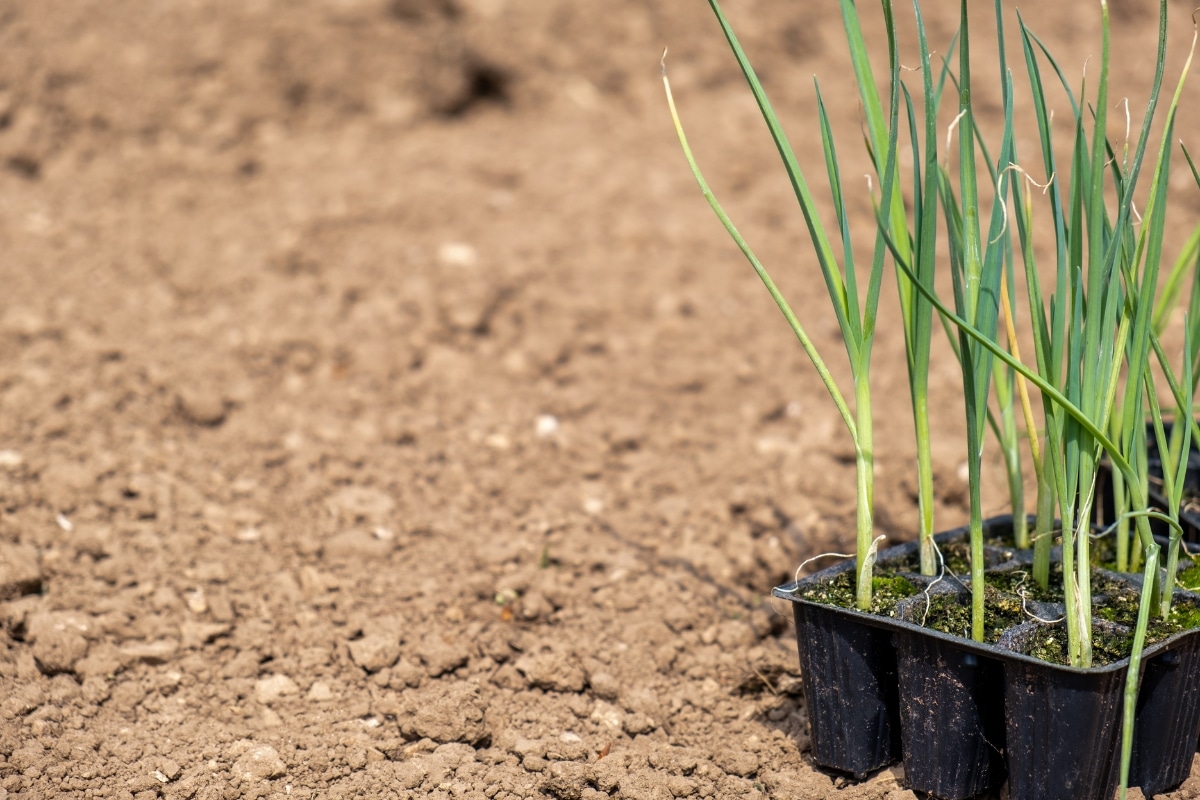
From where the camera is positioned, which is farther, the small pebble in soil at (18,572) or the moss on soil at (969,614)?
the small pebble in soil at (18,572)

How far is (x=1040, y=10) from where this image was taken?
343 centimetres

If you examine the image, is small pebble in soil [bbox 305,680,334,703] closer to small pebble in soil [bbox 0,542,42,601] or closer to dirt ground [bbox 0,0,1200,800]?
dirt ground [bbox 0,0,1200,800]

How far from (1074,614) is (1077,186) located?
454 mm

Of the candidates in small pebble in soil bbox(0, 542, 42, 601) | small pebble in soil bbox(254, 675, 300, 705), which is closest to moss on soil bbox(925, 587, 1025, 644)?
small pebble in soil bbox(254, 675, 300, 705)

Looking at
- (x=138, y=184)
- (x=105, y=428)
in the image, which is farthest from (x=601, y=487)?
(x=138, y=184)

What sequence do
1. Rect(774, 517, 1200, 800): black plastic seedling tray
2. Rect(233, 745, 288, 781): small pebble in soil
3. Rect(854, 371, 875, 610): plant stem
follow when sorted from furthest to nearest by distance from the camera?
Rect(233, 745, 288, 781): small pebble in soil → Rect(854, 371, 875, 610): plant stem → Rect(774, 517, 1200, 800): black plastic seedling tray

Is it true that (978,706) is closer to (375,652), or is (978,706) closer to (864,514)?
(864,514)

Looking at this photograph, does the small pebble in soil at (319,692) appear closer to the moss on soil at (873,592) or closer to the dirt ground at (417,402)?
the dirt ground at (417,402)

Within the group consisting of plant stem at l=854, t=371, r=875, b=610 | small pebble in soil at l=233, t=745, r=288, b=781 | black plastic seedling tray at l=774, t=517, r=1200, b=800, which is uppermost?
plant stem at l=854, t=371, r=875, b=610

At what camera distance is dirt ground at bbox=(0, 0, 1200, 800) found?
4.63ft

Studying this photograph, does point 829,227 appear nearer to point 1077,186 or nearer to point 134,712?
point 1077,186

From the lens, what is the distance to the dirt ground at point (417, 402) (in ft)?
4.63

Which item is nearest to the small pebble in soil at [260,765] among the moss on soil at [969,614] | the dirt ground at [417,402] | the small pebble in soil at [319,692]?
the dirt ground at [417,402]

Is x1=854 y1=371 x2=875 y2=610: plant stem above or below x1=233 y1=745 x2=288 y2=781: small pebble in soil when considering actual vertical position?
above
